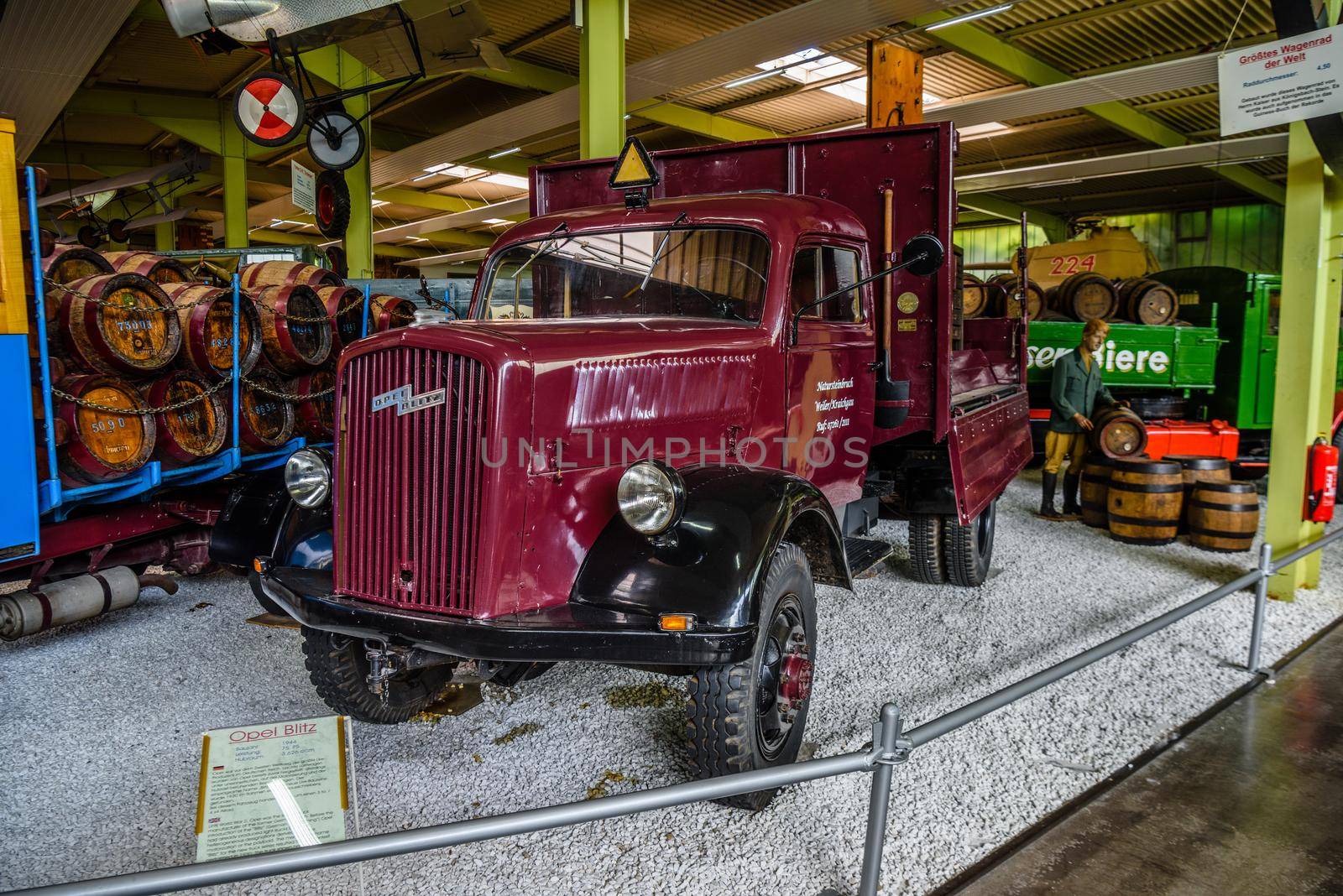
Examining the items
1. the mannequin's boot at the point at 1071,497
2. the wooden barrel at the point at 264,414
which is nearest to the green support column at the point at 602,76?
the wooden barrel at the point at 264,414

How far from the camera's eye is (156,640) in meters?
4.33

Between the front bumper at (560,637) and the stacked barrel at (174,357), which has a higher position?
the stacked barrel at (174,357)

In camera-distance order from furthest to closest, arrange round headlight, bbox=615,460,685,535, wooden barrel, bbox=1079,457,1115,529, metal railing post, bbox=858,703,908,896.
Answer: wooden barrel, bbox=1079,457,1115,529
round headlight, bbox=615,460,685,535
metal railing post, bbox=858,703,908,896

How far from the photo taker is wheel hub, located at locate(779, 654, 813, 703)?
2.76 meters

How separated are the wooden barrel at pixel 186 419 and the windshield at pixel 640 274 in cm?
207

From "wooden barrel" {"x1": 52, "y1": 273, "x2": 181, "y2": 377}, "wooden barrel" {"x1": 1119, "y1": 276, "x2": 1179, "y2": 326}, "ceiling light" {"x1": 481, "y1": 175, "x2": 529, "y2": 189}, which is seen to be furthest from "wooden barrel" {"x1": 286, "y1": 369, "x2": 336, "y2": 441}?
"ceiling light" {"x1": 481, "y1": 175, "x2": 529, "y2": 189}

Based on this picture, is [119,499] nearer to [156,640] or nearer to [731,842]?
[156,640]

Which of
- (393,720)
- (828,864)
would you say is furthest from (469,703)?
(828,864)

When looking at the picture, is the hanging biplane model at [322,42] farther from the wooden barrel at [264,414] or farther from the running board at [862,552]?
the running board at [862,552]

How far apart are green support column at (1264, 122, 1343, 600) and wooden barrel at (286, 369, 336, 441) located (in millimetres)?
5732

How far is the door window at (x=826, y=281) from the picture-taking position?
3434mm

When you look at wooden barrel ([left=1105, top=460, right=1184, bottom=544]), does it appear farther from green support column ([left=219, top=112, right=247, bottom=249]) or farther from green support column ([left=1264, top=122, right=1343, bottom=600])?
green support column ([left=219, top=112, right=247, bottom=249])

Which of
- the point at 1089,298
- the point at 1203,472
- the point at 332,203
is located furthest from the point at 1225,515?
the point at 332,203

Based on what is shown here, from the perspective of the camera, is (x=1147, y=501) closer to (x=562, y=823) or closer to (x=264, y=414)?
(x=562, y=823)
